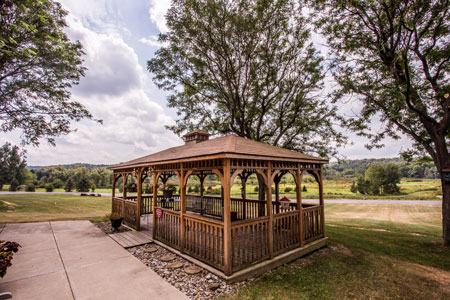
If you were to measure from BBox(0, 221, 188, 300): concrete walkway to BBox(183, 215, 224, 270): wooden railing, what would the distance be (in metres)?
1.12

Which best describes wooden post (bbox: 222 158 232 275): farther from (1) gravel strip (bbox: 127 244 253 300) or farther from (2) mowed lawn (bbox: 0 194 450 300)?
(2) mowed lawn (bbox: 0 194 450 300)

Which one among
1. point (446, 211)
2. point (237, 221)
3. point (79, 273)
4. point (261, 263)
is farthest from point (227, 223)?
point (446, 211)

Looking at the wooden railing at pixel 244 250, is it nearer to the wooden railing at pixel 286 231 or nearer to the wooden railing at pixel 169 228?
the wooden railing at pixel 286 231

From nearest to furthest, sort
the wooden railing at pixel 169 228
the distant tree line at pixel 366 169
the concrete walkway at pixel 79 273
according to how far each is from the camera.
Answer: the concrete walkway at pixel 79 273
the wooden railing at pixel 169 228
the distant tree line at pixel 366 169

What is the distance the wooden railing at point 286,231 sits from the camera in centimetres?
554

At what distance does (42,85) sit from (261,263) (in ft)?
48.6

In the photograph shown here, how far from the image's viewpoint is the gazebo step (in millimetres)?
6658

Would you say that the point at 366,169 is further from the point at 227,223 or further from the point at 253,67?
the point at 227,223

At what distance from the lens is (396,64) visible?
308 inches

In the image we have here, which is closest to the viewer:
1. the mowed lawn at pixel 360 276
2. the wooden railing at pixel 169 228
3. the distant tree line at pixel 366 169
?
the mowed lawn at pixel 360 276

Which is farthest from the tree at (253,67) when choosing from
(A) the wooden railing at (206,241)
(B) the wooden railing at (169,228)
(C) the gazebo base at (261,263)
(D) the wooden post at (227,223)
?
(D) the wooden post at (227,223)

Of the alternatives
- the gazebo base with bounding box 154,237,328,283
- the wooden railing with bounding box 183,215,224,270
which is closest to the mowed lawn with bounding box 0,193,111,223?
the wooden railing with bounding box 183,215,224,270

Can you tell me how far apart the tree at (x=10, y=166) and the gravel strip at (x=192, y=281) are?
53131 millimetres

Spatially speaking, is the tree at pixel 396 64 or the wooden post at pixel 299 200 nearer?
the wooden post at pixel 299 200
